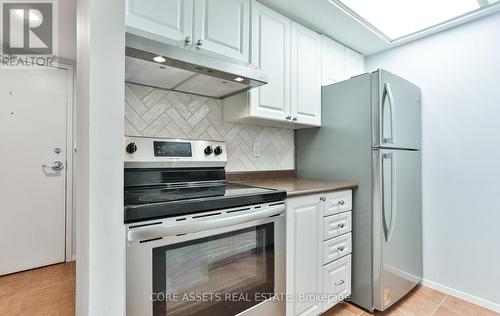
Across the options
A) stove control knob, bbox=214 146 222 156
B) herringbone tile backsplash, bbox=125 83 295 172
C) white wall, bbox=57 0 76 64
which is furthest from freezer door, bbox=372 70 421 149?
white wall, bbox=57 0 76 64

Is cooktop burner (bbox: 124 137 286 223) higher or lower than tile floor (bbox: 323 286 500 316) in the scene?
higher

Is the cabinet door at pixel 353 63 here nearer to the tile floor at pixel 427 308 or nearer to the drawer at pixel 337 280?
the drawer at pixel 337 280

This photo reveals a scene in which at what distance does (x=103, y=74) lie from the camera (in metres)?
0.79

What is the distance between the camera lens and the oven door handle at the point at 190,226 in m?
0.87

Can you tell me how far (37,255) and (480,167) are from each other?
4.03 metres

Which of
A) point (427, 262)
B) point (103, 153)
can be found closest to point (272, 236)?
point (103, 153)

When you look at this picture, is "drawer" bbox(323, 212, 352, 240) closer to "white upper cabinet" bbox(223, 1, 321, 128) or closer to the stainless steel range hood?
"white upper cabinet" bbox(223, 1, 321, 128)

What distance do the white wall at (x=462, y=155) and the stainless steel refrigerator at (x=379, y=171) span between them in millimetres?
124

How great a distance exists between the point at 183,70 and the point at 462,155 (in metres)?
2.20

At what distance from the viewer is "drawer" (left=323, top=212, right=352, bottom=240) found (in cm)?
163

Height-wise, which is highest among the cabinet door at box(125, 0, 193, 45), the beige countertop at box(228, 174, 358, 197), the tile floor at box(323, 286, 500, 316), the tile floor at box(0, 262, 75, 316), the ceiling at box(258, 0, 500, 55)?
the ceiling at box(258, 0, 500, 55)

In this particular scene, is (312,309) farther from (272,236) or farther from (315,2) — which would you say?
(315,2)

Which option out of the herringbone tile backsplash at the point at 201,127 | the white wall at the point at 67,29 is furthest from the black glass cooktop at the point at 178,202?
the white wall at the point at 67,29

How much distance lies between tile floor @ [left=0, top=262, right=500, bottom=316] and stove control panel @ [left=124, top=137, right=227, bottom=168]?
1.32 meters
